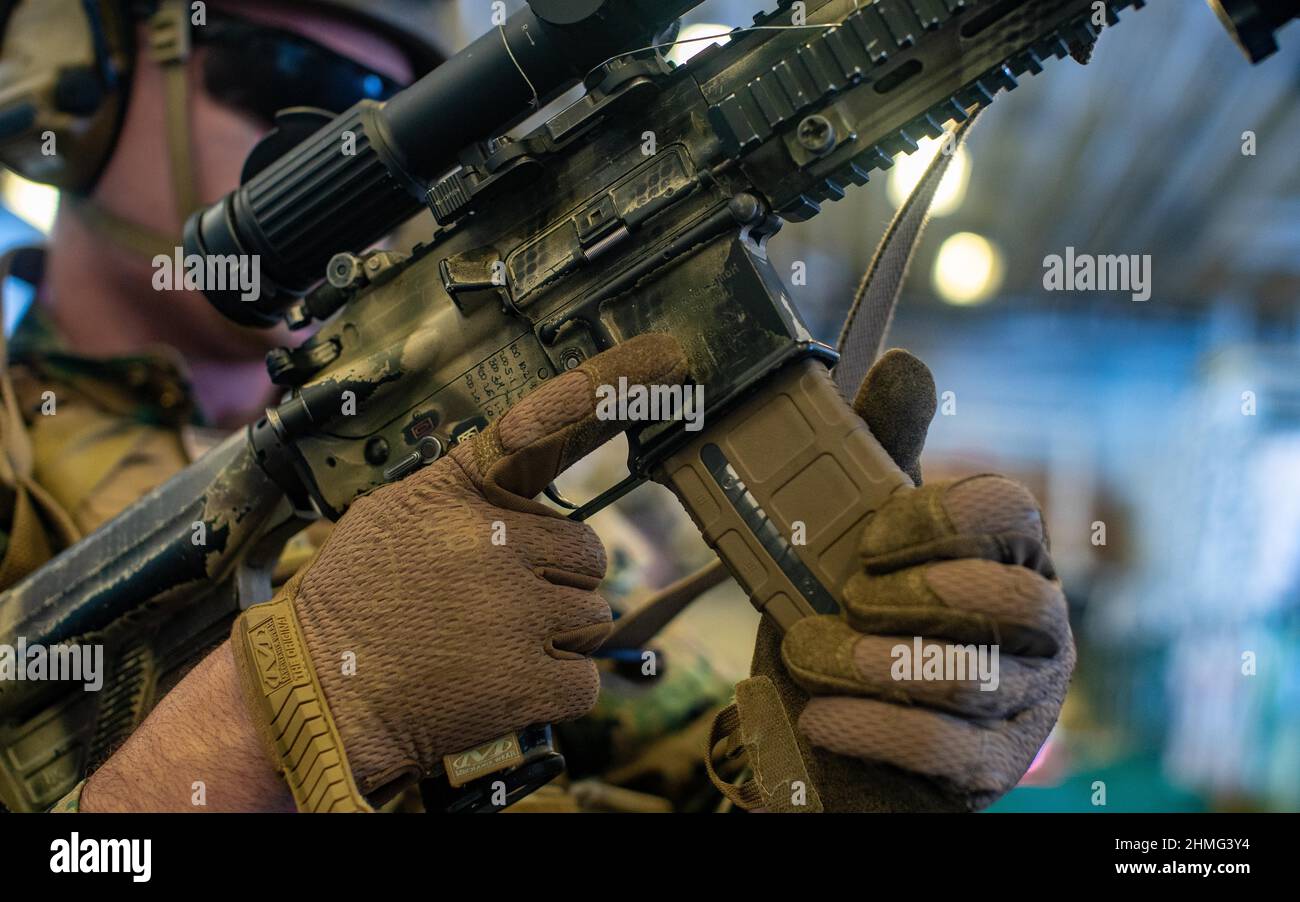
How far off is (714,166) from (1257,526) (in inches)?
134

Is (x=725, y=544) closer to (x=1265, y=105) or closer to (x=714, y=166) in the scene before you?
(x=714, y=166)

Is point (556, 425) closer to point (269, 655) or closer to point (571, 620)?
point (571, 620)

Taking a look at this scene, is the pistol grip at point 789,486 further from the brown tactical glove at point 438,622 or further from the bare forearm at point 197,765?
the bare forearm at point 197,765

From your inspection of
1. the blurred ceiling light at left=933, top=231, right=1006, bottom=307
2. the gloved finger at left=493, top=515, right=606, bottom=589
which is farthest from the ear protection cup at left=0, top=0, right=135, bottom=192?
the blurred ceiling light at left=933, top=231, right=1006, bottom=307

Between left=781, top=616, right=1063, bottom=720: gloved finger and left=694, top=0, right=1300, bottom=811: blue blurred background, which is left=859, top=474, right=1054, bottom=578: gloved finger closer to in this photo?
left=781, top=616, right=1063, bottom=720: gloved finger

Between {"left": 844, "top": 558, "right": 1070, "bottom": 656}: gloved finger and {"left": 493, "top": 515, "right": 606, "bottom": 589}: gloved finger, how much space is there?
0.29 metres

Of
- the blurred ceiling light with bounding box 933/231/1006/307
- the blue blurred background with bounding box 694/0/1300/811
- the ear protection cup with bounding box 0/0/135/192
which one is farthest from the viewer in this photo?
the blurred ceiling light with bounding box 933/231/1006/307

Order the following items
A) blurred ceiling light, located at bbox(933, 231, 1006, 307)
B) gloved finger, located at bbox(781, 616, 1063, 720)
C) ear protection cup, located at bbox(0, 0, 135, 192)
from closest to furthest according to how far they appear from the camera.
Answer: gloved finger, located at bbox(781, 616, 1063, 720), ear protection cup, located at bbox(0, 0, 135, 192), blurred ceiling light, located at bbox(933, 231, 1006, 307)

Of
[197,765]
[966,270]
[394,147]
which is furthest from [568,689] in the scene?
[966,270]

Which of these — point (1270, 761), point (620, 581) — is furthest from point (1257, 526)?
point (620, 581)

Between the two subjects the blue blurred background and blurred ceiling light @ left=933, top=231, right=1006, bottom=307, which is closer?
the blue blurred background

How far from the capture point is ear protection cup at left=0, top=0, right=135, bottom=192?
1519 mm

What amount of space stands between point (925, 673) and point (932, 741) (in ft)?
0.15

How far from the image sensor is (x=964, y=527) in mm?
701
